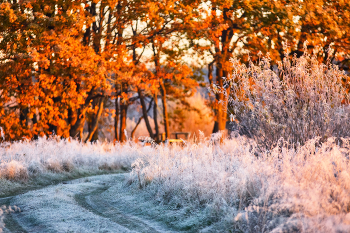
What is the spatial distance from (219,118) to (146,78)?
12.3 ft

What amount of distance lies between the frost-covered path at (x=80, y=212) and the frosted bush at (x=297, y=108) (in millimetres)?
2586

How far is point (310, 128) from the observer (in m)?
6.35

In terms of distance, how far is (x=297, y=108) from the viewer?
6.73 meters

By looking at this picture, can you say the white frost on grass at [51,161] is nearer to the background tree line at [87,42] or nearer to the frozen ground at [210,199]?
the frozen ground at [210,199]

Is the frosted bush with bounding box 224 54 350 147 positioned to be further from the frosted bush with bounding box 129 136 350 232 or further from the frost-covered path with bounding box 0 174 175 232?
the frost-covered path with bounding box 0 174 175 232

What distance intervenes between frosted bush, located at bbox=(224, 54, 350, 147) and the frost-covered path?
2.59m

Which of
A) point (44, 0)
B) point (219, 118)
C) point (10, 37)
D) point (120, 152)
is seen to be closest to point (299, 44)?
point (219, 118)

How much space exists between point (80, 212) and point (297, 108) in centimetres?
415

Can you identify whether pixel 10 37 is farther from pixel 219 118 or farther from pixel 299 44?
pixel 299 44

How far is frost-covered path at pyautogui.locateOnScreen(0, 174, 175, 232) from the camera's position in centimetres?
456

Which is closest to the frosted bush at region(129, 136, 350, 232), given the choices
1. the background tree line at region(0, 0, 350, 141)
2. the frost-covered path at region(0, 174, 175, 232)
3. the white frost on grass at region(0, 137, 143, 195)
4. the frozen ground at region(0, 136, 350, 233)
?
the frozen ground at region(0, 136, 350, 233)

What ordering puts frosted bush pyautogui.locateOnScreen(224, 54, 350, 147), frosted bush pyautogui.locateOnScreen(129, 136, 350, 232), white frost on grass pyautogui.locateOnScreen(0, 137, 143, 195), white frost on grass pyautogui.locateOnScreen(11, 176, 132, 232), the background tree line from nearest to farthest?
frosted bush pyautogui.locateOnScreen(129, 136, 350, 232)
white frost on grass pyautogui.locateOnScreen(11, 176, 132, 232)
frosted bush pyautogui.locateOnScreen(224, 54, 350, 147)
white frost on grass pyautogui.locateOnScreen(0, 137, 143, 195)
the background tree line

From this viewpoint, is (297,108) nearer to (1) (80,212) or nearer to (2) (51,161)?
(1) (80,212)

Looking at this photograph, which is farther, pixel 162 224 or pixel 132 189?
pixel 132 189
